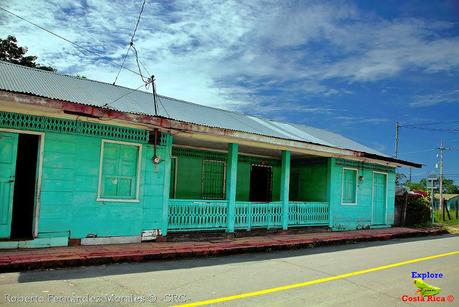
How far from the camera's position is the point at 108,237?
905cm

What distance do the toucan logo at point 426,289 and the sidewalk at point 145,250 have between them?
14.0 feet

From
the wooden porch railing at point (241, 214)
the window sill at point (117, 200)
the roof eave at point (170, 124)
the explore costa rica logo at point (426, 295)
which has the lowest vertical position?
the explore costa rica logo at point (426, 295)

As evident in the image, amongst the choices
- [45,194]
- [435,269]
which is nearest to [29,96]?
[45,194]

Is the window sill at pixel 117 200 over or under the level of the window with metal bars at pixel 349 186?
under

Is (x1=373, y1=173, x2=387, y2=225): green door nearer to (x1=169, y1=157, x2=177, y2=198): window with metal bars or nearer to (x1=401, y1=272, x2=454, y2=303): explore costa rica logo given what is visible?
(x1=169, y1=157, x2=177, y2=198): window with metal bars

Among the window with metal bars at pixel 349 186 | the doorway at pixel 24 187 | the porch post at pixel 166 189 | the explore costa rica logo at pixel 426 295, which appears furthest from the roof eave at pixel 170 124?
the explore costa rica logo at pixel 426 295

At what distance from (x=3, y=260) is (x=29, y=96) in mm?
2985

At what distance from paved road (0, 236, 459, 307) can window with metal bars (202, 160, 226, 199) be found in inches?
207

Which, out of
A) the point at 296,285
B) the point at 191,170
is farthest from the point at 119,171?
the point at 296,285

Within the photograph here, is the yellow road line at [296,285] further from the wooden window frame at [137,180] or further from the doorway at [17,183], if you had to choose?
the doorway at [17,183]

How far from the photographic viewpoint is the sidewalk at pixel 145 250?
6.96 m

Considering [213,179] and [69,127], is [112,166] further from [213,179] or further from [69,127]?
[213,179]

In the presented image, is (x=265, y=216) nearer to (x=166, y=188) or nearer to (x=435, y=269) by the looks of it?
(x=166, y=188)

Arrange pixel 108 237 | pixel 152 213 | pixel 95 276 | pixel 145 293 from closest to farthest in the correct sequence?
pixel 145 293 → pixel 95 276 → pixel 108 237 → pixel 152 213
